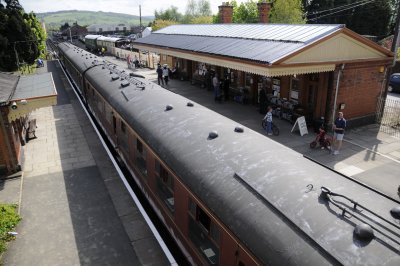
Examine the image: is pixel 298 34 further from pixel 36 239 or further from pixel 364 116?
pixel 36 239

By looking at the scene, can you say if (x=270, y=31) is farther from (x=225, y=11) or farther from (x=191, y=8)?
(x=191, y=8)

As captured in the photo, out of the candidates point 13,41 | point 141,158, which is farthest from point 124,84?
point 13,41

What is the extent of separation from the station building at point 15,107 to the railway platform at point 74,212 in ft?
2.02

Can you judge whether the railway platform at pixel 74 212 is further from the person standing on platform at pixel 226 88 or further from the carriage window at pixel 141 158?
the person standing on platform at pixel 226 88

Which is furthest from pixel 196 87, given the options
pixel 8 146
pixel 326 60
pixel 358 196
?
pixel 358 196

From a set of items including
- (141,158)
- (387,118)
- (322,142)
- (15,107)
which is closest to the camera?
(141,158)

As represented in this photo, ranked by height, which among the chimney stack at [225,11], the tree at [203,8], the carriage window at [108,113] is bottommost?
the carriage window at [108,113]

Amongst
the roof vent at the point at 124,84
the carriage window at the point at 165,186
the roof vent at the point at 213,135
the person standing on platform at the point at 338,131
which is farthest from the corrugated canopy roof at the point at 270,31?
the carriage window at the point at 165,186

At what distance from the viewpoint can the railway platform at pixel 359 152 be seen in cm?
1116

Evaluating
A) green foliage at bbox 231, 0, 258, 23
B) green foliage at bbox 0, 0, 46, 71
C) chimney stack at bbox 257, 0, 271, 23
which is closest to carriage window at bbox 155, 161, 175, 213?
green foliage at bbox 0, 0, 46, 71

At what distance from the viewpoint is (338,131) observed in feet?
41.6

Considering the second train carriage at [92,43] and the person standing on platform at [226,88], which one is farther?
the second train carriage at [92,43]

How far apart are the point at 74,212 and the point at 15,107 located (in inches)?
193

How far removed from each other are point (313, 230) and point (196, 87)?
77.0ft
